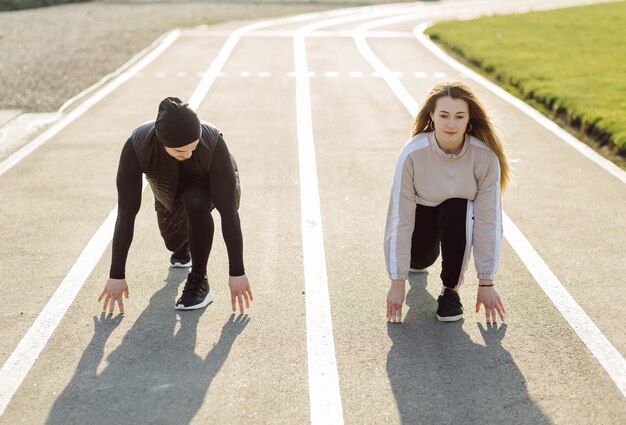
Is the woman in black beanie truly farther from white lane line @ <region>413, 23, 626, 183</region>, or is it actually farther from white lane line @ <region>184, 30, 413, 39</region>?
white lane line @ <region>184, 30, 413, 39</region>

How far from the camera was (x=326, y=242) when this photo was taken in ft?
24.9

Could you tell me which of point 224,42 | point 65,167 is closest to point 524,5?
point 224,42

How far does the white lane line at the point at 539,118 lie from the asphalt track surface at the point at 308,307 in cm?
9

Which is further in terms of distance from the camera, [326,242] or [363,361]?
[326,242]

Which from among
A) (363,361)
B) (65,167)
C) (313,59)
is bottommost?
(313,59)

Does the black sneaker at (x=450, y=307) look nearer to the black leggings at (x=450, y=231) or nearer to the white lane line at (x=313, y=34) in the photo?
the black leggings at (x=450, y=231)

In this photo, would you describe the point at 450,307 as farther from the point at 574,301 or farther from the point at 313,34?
the point at 313,34

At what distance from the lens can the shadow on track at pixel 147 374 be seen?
468 cm

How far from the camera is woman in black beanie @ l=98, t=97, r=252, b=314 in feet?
17.2

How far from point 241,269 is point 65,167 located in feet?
17.4

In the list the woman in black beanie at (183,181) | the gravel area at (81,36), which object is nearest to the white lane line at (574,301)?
the woman in black beanie at (183,181)

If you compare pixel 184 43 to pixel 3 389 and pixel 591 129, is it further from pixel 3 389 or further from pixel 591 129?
pixel 3 389

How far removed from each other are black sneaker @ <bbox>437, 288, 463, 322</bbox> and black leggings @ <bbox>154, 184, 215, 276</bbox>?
64.3 inches

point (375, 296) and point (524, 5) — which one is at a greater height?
point (375, 296)
